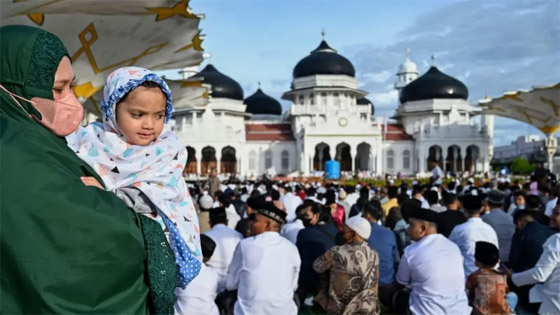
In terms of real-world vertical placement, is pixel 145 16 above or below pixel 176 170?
above

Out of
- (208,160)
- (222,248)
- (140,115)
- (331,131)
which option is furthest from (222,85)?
(140,115)

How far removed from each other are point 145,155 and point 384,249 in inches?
181

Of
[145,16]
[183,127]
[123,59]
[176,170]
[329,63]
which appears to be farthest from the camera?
[329,63]

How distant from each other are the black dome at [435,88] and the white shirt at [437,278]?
44.0 metres

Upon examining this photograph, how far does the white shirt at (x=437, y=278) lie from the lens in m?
4.42

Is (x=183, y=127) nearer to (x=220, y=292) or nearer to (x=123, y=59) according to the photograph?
(x=123, y=59)

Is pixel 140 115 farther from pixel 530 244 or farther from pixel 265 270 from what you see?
pixel 530 244

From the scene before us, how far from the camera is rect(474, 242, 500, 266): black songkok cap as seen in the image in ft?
14.4

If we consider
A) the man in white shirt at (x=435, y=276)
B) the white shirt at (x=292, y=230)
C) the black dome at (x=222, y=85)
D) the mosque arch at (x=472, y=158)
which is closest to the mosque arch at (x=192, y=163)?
the black dome at (x=222, y=85)

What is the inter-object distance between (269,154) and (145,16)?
31.1 m

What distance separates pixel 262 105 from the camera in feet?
171

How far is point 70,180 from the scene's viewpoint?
118 centimetres

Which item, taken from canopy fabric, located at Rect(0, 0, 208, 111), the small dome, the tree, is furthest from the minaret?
canopy fabric, located at Rect(0, 0, 208, 111)

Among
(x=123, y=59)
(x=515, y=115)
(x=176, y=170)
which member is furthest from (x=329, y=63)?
(x=176, y=170)
